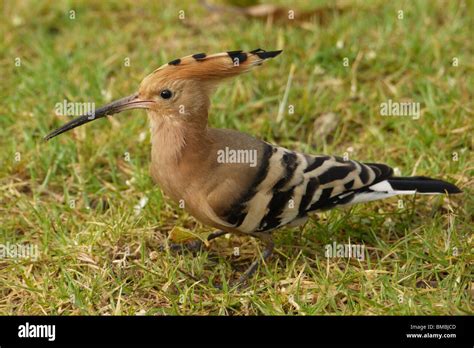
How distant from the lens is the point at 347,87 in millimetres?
4738

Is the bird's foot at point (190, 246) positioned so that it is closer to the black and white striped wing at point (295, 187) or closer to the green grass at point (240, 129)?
the green grass at point (240, 129)

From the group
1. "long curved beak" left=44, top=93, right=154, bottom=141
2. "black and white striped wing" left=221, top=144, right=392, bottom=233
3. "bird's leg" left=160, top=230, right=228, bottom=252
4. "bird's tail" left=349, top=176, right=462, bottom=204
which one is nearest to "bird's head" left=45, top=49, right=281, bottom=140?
"long curved beak" left=44, top=93, right=154, bottom=141

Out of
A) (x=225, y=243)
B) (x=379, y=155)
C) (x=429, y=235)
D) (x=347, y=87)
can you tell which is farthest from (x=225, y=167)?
(x=347, y=87)

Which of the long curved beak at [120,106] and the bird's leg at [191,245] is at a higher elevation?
the long curved beak at [120,106]

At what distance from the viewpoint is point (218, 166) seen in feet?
10.8

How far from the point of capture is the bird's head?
10.6 ft

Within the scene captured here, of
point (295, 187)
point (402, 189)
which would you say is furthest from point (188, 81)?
point (402, 189)

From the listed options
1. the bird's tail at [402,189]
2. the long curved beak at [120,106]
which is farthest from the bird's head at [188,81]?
the bird's tail at [402,189]

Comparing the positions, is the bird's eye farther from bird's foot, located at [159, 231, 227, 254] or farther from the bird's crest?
bird's foot, located at [159, 231, 227, 254]

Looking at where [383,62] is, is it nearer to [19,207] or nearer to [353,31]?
[353,31]

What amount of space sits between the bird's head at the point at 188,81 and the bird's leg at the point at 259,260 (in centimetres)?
64

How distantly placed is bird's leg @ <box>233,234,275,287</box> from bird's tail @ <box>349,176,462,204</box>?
428 millimetres

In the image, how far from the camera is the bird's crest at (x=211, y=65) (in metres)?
3.24

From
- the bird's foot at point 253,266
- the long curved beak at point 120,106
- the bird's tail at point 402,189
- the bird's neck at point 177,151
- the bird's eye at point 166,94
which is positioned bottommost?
the bird's foot at point 253,266
